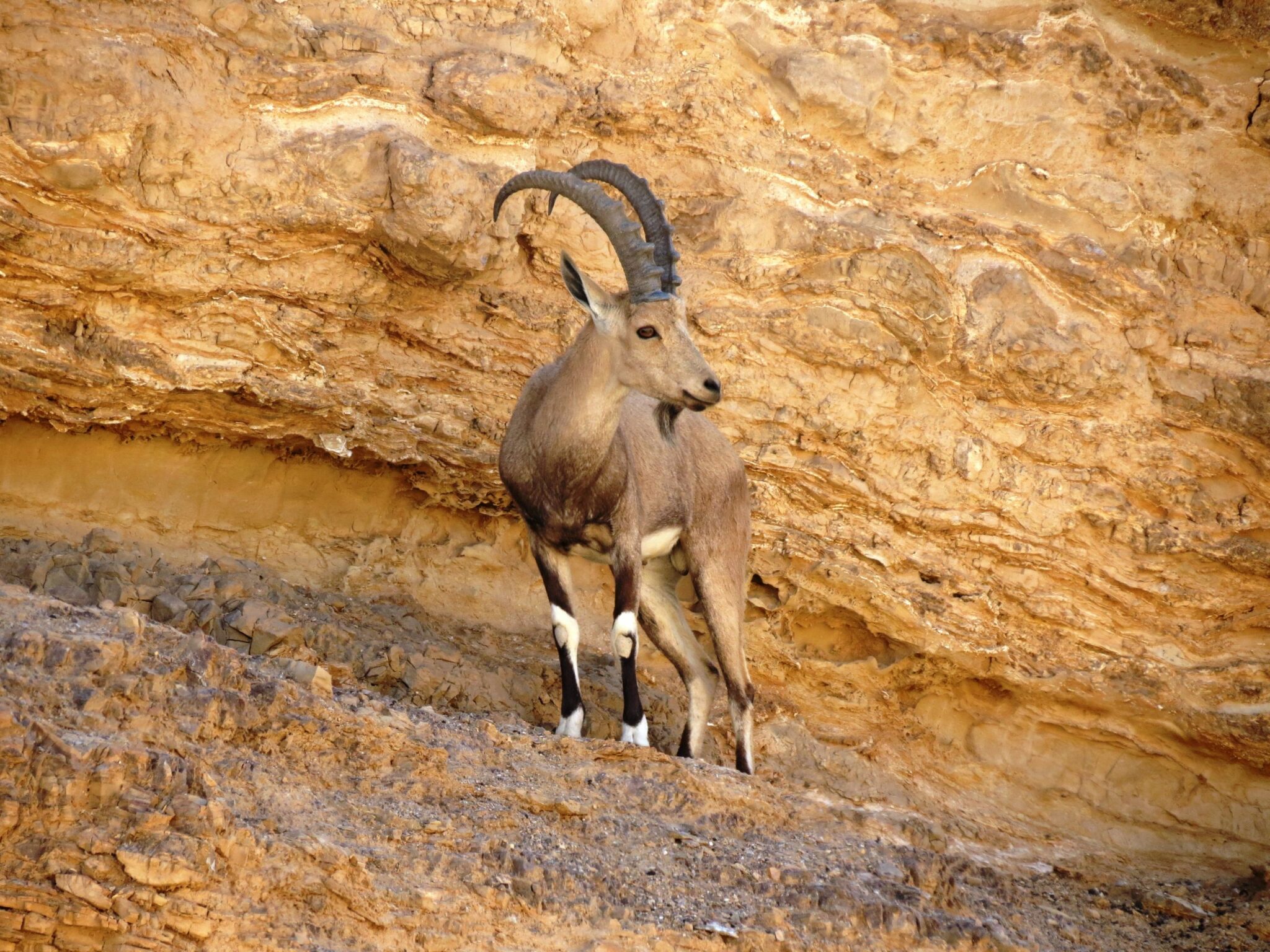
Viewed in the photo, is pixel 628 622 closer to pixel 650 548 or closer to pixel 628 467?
pixel 650 548

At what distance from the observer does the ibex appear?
8.11 meters

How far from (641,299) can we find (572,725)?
259cm

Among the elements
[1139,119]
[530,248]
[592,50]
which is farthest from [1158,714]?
[592,50]

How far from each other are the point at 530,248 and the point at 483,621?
110 inches

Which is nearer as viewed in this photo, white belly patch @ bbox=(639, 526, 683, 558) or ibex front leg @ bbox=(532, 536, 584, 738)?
ibex front leg @ bbox=(532, 536, 584, 738)

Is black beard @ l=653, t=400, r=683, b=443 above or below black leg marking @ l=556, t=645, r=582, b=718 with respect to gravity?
above

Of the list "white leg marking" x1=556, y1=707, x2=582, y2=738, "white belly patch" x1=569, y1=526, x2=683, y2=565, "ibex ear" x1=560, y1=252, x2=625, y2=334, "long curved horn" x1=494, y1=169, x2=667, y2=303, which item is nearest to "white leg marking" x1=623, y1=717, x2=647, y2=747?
"white leg marking" x1=556, y1=707, x2=582, y2=738

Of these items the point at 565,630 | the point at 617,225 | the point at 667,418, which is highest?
the point at 617,225

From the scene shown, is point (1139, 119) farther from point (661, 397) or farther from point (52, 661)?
point (52, 661)

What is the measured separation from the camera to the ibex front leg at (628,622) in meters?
8.31

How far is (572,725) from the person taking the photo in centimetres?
816

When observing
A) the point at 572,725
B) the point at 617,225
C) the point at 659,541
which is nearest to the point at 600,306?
the point at 617,225

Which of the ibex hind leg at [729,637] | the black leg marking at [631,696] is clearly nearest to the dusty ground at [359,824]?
the black leg marking at [631,696]

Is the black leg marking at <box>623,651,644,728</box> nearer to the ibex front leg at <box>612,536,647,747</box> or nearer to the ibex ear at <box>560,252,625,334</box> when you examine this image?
the ibex front leg at <box>612,536,647,747</box>
